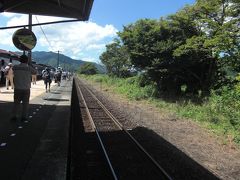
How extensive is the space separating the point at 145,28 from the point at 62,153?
2287 cm

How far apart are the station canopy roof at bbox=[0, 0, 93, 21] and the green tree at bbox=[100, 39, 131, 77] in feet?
131

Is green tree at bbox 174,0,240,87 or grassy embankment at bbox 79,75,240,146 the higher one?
green tree at bbox 174,0,240,87

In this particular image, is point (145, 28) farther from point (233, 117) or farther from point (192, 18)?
point (233, 117)

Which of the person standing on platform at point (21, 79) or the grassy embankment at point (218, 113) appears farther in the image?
the grassy embankment at point (218, 113)

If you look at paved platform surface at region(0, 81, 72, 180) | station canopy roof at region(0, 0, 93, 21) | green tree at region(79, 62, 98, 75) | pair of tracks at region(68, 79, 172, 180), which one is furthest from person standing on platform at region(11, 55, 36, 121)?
green tree at region(79, 62, 98, 75)

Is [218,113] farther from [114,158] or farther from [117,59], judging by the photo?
[117,59]

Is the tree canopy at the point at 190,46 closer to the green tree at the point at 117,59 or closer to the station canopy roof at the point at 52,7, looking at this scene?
the station canopy roof at the point at 52,7

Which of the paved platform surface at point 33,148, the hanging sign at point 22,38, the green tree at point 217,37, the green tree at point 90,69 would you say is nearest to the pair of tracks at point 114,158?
the paved platform surface at point 33,148

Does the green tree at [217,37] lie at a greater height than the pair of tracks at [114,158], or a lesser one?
greater

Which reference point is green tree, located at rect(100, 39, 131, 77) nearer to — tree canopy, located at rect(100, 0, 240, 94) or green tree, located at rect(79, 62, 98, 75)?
tree canopy, located at rect(100, 0, 240, 94)

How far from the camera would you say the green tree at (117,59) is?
220 feet

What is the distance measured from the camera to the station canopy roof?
47.9 feet

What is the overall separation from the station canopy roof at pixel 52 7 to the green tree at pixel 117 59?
131ft

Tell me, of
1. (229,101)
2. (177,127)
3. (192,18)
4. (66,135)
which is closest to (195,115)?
(229,101)
